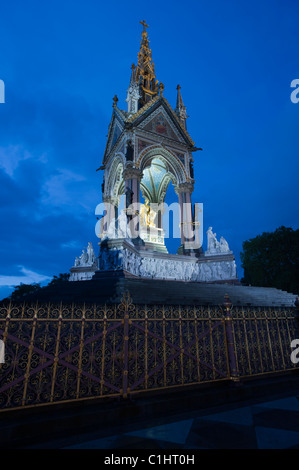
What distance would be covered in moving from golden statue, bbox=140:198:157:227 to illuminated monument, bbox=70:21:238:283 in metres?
0.10

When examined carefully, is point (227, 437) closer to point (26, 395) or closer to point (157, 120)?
point (26, 395)

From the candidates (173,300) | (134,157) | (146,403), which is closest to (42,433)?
(146,403)

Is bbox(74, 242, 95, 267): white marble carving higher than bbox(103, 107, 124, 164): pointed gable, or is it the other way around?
bbox(103, 107, 124, 164): pointed gable

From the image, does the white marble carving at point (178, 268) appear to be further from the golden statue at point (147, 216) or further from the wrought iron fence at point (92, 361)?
the wrought iron fence at point (92, 361)

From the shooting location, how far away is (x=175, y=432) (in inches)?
116

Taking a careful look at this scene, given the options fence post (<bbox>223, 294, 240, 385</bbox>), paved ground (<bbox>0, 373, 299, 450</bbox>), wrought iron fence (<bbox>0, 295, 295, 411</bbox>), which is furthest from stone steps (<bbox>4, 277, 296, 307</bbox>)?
paved ground (<bbox>0, 373, 299, 450</bbox>)

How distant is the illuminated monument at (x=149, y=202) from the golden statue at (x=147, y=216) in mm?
97

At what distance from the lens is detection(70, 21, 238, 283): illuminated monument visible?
16.8m

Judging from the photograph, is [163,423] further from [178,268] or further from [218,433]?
[178,268]

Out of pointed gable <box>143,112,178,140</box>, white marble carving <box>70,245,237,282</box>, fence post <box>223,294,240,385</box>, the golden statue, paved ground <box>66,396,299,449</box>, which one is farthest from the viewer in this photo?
the golden statue

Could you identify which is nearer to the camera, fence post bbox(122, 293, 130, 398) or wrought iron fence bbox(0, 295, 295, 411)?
wrought iron fence bbox(0, 295, 295, 411)

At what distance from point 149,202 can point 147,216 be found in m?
1.92

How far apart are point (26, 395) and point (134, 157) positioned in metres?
18.6

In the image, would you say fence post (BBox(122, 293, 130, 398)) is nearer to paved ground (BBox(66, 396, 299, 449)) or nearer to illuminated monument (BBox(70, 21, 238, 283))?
paved ground (BBox(66, 396, 299, 449))
